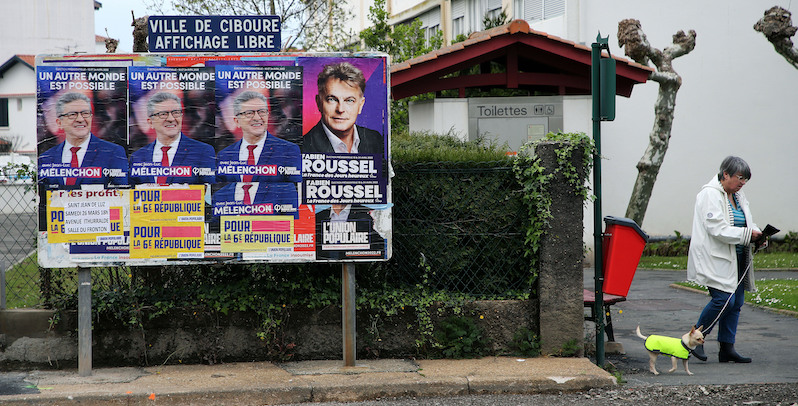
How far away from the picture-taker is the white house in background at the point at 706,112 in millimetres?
19016

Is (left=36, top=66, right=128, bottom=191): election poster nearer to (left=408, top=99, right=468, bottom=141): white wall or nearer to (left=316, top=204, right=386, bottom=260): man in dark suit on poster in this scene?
(left=316, top=204, right=386, bottom=260): man in dark suit on poster

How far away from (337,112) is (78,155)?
220 cm

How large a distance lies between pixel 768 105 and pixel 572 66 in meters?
8.33

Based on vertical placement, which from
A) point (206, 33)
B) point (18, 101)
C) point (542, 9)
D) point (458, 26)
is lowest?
point (206, 33)

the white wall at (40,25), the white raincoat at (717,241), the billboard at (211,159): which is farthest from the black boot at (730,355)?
the white wall at (40,25)

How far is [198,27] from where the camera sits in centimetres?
677

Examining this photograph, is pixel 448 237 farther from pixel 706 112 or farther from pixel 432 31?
pixel 432 31

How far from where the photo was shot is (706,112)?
19312 mm

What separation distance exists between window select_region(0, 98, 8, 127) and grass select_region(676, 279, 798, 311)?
2115 inches

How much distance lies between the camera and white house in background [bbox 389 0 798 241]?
19.0 meters

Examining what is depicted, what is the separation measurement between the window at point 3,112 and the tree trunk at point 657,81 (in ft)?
165

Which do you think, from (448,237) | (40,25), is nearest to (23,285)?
(448,237)

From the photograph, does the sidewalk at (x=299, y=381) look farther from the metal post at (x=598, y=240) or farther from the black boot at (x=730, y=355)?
the black boot at (x=730, y=355)

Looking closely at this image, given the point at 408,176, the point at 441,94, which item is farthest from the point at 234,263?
the point at 441,94
